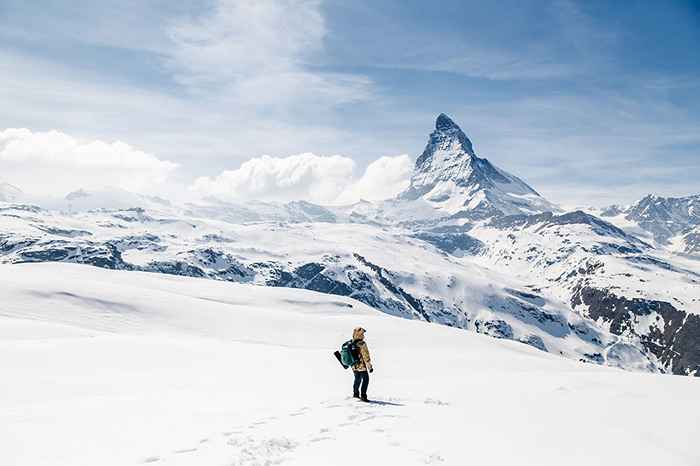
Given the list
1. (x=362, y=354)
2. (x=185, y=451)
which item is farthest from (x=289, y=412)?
(x=185, y=451)

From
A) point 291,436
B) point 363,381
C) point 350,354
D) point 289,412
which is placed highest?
point 350,354

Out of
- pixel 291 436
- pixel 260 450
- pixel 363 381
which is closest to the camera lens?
pixel 260 450

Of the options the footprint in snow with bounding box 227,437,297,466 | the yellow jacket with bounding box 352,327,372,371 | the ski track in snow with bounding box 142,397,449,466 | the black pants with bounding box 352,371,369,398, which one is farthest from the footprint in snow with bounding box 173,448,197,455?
the yellow jacket with bounding box 352,327,372,371

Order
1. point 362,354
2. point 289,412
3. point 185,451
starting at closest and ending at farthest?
point 185,451 < point 289,412 < point 362,354

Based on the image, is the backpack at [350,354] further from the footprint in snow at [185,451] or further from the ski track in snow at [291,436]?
the footprint in snow at [185,451]

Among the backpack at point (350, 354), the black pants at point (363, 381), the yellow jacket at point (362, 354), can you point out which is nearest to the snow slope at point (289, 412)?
the black pants at point (363, 381)

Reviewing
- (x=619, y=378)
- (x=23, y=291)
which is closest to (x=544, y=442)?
(x=619, y=378)

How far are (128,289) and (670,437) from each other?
76.3 m

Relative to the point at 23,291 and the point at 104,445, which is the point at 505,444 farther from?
the point at 23,291

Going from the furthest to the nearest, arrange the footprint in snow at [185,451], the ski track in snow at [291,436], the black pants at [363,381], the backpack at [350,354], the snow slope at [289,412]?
the backpack at [350,354] < the black pants at [363,381] < the footprint in snow at [185,451] < the snow slope at [289,412] < the ski track in snow at [291,436]

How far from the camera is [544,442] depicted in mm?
13312

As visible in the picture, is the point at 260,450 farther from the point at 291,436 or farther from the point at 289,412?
the point at 289,412

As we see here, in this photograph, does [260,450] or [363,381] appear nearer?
[260,450]

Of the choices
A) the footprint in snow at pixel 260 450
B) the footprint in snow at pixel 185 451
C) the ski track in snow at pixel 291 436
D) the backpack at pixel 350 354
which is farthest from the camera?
the backpack at pixel 350 354
